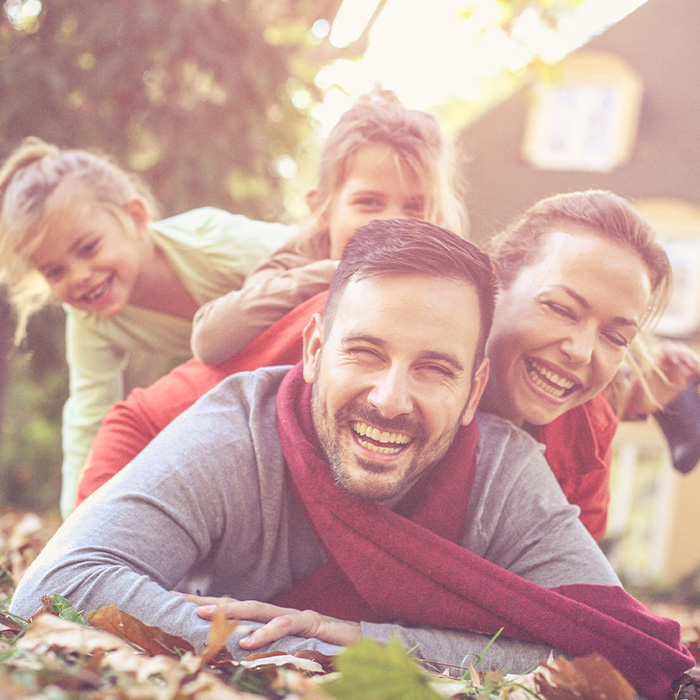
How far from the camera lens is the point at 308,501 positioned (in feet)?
7.36

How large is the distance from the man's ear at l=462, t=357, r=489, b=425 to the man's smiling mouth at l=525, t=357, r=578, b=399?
230 mm

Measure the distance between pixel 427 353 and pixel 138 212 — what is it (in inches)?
82.0

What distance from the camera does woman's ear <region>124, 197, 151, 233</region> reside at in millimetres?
3713

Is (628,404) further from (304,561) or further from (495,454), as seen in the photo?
(304,561)

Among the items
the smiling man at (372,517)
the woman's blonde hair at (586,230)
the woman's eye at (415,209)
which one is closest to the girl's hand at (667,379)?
the woman's blonde hair at (586,230)

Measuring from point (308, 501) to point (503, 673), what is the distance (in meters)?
0.66

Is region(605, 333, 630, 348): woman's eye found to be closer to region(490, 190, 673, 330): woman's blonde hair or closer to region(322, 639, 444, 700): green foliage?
region(490, 190, 673, 330): woman's blonde hair

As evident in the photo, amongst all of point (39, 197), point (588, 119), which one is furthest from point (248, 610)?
point (588, 119)

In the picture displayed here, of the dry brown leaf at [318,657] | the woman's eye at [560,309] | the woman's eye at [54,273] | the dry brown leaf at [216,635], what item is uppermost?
the woman's eye at [560,309]

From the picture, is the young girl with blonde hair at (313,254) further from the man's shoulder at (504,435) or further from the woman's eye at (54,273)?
the woman's eye at (54,273)

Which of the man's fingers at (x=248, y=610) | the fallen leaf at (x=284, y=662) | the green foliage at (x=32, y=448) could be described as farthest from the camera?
the green foliage at (x=32, y=448)

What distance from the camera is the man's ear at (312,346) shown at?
234 cm

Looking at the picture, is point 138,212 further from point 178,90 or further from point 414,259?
point 178,90

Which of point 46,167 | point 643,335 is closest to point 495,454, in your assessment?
point 643,335
